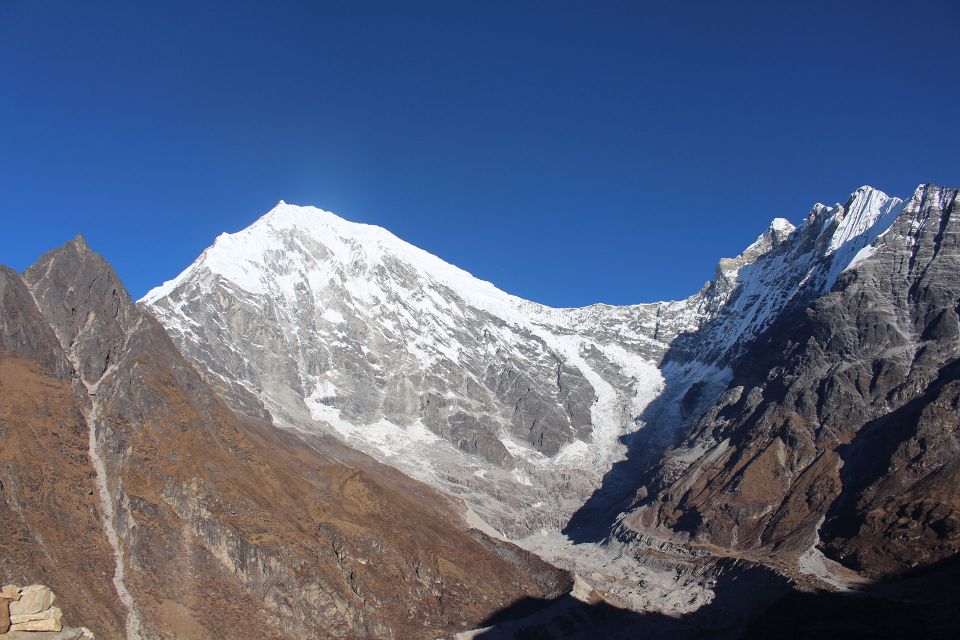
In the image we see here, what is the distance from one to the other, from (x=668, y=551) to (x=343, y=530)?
9138 centimetres

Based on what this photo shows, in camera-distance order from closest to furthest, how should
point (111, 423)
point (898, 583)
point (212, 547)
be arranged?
point (212, 547) < point (111, 423) < point (898, 583)

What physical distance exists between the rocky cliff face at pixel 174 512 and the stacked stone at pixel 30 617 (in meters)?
26.0

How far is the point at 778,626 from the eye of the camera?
118 meters

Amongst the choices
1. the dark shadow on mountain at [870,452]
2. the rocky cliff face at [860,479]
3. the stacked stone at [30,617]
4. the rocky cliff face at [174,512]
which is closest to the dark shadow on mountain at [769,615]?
the rocky cliff face at [174,512]

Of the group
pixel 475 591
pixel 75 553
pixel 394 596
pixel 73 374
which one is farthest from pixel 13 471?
pixel 475 591

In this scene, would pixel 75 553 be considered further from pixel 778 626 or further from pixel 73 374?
pixel 778 626

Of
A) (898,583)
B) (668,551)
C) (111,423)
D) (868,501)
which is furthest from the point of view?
(668,551)

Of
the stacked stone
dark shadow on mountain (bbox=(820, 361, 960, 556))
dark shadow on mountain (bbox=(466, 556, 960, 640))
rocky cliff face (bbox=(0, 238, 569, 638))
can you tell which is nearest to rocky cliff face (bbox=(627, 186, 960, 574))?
dark shadow on mountain (bbox=(820, 361, 960, 556))

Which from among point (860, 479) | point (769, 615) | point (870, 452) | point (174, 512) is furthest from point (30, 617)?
point (870, 452)

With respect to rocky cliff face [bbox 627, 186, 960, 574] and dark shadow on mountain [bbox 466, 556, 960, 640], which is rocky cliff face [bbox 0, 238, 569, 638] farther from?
rocky cliff face [bbox 627, 186, 960, 574]

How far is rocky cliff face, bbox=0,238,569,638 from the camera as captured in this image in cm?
8681

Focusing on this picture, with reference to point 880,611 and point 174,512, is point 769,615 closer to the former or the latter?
point 880,611

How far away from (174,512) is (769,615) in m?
90.2

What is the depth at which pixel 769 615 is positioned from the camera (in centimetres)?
12469
